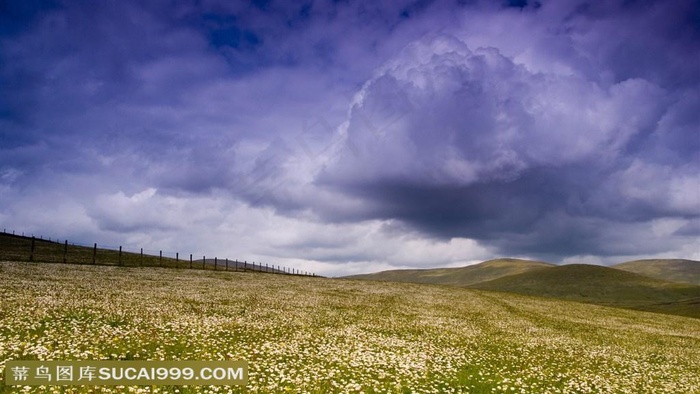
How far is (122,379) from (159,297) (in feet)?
77.6

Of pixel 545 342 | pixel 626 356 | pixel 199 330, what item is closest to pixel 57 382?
pixel 199 330

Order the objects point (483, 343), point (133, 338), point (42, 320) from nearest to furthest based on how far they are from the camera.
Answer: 1. point (133, 338)
2. point (42, 320)
3. point (483, 343)

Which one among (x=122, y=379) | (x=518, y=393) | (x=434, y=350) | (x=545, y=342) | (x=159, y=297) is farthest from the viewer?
(x=159, y=297)

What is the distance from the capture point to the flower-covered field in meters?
17.7

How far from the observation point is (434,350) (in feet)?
83.8

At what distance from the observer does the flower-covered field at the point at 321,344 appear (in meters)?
17.7

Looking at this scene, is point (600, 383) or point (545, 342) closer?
point (600, 383)

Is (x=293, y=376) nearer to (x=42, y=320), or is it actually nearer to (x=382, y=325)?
(x=42, y=320)

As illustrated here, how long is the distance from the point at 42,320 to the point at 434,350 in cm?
2037

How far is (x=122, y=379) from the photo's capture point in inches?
584

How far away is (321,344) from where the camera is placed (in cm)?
2366

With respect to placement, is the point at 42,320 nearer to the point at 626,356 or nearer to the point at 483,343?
the point at 483,343

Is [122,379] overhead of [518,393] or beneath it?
overhead

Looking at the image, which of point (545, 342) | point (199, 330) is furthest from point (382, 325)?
point (199, 330)
